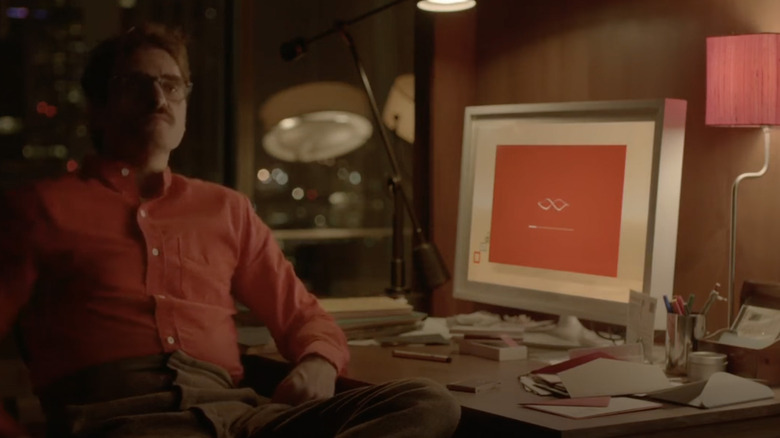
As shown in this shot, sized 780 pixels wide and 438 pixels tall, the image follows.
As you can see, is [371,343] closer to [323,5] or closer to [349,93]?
[323,5]

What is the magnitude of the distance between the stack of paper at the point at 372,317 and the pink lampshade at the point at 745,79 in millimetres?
758

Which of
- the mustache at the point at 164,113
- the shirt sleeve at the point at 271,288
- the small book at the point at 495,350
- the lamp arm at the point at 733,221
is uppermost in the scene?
the mustache at the point at 164,113

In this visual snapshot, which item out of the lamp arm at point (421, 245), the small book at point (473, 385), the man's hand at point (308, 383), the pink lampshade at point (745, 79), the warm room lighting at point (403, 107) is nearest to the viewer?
the small book at point (473, 385)

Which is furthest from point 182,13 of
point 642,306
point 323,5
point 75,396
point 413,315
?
point 642,306

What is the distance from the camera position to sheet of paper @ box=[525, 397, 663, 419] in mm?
1395

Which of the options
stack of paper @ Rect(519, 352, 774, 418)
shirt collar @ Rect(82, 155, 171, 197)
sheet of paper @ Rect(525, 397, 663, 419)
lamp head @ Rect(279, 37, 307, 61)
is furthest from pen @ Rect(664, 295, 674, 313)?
lamp head @ Rect(279, 37, 307, 61)

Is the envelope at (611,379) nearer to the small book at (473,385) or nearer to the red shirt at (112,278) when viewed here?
the small book at (473,385)

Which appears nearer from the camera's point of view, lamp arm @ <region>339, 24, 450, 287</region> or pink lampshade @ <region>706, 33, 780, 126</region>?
pink lampshade @ <region>706, 33, 780, 126</region>

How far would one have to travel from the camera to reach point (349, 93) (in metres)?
4.49

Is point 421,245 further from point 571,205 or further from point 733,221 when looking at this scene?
point 733,221

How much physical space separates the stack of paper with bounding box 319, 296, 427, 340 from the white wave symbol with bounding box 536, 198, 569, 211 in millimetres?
363

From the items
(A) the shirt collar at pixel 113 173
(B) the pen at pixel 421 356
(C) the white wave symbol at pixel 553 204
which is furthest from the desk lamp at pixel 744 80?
(A) the shirt collar at pixel 113 173

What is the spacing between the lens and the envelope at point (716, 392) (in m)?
1.46

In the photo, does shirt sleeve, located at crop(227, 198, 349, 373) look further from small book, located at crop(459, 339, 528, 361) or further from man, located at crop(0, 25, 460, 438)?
small book, located at crop(459, 339, 528, 361)
